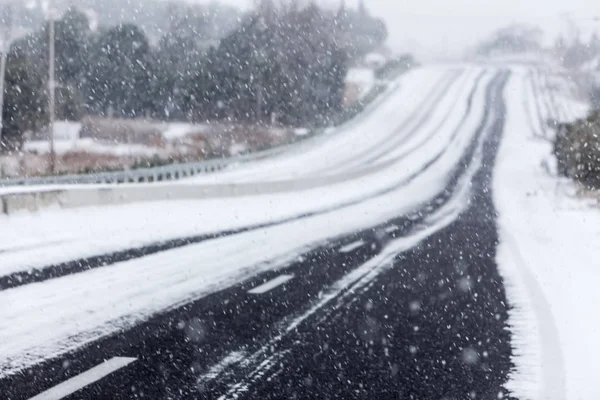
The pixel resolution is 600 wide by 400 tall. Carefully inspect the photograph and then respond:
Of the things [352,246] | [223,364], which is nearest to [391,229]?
[352,246]

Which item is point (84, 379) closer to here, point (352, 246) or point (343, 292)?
point (343, 292)

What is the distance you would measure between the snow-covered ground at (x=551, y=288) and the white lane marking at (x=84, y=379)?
9.26ft

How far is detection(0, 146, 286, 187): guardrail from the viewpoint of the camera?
98.7 feet

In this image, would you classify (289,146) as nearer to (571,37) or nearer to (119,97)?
(119,97)

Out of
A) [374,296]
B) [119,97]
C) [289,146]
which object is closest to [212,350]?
[374,296]

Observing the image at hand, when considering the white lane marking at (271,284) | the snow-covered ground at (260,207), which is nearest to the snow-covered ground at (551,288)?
the white lane marking at (271,284)

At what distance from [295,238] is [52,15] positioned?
25.2m

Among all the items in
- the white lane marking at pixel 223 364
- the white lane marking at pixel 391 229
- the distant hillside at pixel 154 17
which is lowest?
the white lane marking at pixel 391 229

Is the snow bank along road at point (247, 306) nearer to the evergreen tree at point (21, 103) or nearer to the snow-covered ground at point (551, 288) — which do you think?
the snow-covered ground at point (551, 288)

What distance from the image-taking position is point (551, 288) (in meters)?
12.5

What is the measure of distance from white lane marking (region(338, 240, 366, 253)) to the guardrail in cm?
1530

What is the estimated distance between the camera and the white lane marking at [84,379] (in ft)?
18.6

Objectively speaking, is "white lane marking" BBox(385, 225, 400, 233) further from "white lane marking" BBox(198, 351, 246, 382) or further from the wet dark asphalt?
"white lane marking" BBox(198, 351, 246, 382)

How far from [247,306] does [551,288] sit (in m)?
4.99
